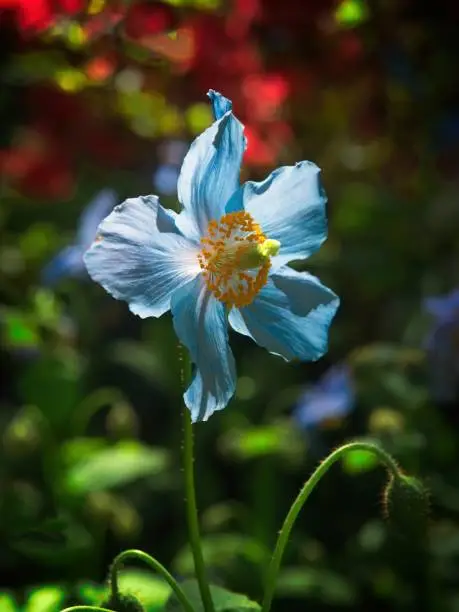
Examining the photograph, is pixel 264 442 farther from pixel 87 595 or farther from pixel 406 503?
pixel 406 503

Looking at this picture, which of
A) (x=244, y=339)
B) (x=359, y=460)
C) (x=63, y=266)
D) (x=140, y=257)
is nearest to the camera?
(x=140, y=257)

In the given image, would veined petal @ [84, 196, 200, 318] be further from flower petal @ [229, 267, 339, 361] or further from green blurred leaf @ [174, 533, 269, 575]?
green blurred leaf @ [174, 533, 269, 575]

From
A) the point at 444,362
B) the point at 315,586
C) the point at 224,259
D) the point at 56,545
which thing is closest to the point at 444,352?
the point at 444,362

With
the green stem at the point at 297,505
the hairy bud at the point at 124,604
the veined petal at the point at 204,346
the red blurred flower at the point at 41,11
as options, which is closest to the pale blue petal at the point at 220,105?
the veined petal at the point at 204,346

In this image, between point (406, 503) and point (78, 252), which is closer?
point (406, 503)

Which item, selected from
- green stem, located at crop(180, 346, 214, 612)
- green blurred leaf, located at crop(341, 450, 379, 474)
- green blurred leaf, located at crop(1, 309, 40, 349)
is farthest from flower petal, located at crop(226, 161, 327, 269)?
green blurred leaf, located at crop(1, 309, 40, 349)

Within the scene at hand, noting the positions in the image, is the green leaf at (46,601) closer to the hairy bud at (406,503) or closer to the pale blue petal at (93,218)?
the hairy bud at (406,503)

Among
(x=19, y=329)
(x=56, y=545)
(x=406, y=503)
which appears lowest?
(x=56, y=545)
